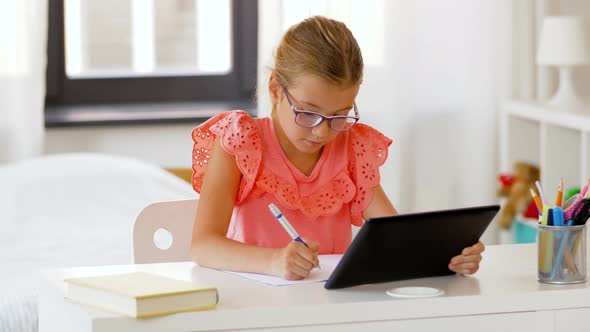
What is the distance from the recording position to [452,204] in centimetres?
348

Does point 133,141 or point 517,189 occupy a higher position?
point 133,141

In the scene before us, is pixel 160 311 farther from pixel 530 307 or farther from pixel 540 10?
pixel 540 10

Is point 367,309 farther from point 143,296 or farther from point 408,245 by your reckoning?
point 143,296

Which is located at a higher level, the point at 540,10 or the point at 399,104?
the point at 540,10

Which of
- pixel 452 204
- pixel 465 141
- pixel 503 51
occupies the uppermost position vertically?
pixel 503 51

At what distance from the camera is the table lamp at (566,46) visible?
2.96 m

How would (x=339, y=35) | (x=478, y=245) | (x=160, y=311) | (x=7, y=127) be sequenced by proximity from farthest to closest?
(x=7, y=127) → (x=339, y=35) → (x=478, y=245) → (x=160, y=311)

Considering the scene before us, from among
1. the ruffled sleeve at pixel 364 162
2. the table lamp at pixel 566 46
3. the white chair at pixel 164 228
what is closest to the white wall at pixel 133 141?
the table lamp at pixel 566 46

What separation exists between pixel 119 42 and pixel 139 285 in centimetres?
244

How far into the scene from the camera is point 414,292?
1.31 m

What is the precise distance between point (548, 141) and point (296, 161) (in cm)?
152

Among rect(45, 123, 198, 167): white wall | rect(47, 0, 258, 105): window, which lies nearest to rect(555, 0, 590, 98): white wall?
rect(47, 0, 258, 105): window

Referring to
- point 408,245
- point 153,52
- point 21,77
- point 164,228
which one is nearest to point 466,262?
point 408,245

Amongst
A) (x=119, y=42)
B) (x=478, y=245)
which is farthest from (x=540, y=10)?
(x=478, y=245)
